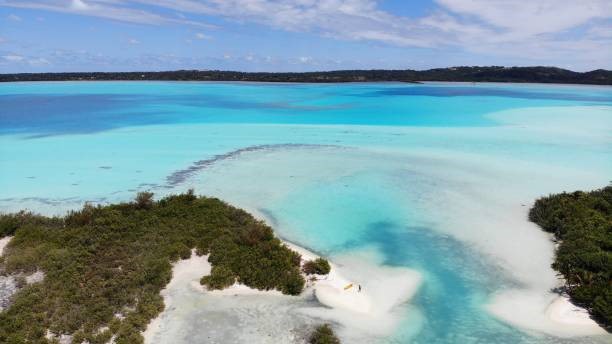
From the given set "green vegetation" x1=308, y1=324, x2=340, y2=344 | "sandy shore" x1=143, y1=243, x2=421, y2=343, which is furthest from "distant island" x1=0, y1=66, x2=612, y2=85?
"green vegetation" x1=308, y1=324, x2=340, y2=344

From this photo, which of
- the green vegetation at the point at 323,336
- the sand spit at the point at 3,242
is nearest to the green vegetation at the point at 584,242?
the green vegetation at the point at 323,336

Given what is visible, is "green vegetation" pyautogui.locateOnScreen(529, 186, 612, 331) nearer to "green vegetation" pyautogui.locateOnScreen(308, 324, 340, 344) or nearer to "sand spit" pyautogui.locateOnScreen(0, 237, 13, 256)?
"green vegetation" pyautogui.locateOnScreen(308, 324, 340, 344)

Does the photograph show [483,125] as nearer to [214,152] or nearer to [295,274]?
[214,152]

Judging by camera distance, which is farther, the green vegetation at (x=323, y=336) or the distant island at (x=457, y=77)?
the distant island at (x=457, y=77)

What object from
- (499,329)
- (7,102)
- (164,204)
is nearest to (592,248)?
(499,329)

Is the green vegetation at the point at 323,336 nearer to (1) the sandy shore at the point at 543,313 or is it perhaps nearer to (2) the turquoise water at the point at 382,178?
(2) the turquoise water at the point at 382,178
